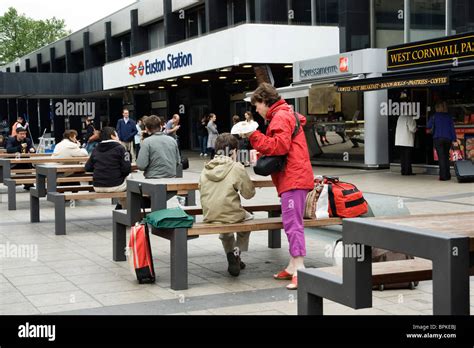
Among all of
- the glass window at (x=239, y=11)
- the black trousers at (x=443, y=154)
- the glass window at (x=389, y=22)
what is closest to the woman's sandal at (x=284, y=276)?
the black trousers at (x=443, y=154)

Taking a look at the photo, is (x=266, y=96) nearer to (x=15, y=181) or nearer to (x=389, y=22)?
(x=15, y=181)

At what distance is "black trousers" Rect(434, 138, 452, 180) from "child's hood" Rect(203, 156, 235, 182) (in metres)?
10.6

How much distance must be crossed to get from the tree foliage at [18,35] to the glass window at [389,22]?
262 feet

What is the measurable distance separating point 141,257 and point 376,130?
14.4 meters

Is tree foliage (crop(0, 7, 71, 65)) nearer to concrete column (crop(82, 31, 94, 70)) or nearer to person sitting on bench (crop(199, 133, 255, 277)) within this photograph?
concrete column (crop(82, 31, 94, 70))

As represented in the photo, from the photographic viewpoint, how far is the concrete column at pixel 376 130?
20156 millimetres

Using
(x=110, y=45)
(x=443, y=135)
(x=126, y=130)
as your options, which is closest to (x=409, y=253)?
(x=443, y=135)

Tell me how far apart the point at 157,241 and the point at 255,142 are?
3.42 meters

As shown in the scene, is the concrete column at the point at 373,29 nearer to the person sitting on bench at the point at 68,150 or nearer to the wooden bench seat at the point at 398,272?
the person sitting on bench at the point at 68,150

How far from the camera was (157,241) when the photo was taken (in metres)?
9.48

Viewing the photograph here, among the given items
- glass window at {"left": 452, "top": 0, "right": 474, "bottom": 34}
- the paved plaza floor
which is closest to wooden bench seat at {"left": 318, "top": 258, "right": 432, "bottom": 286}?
the paved plaza floor

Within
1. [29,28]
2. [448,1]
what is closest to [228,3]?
[448,1]

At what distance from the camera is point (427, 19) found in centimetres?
1998
